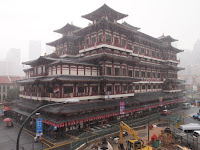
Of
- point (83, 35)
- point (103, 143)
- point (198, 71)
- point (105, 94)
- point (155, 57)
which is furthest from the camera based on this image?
point (198, 71)

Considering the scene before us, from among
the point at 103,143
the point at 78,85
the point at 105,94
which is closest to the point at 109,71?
the point at 105,94

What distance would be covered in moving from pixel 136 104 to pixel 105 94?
11.0 m

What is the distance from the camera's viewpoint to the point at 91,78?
3019cm

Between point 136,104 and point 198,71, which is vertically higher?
point 198,71

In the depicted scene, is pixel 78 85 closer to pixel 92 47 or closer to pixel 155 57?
pixel 92 47

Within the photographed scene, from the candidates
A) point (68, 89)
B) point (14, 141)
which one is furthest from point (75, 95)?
point (14, 141)

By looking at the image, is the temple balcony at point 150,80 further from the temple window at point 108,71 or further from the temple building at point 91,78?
the temple window at point 108,71

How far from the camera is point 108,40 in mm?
34031

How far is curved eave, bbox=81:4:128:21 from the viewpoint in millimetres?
34116

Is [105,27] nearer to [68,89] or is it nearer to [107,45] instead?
[107,45]

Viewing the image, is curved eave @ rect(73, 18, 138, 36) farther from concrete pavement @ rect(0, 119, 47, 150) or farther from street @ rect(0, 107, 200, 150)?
concrete pavement @ rect(0, 119, 47, 150)

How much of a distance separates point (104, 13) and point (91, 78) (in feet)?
49.6

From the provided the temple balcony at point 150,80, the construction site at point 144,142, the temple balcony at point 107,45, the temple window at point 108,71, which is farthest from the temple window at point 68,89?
the temple balcony at point 150,80

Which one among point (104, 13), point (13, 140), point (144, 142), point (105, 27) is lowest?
point (144, 142)
